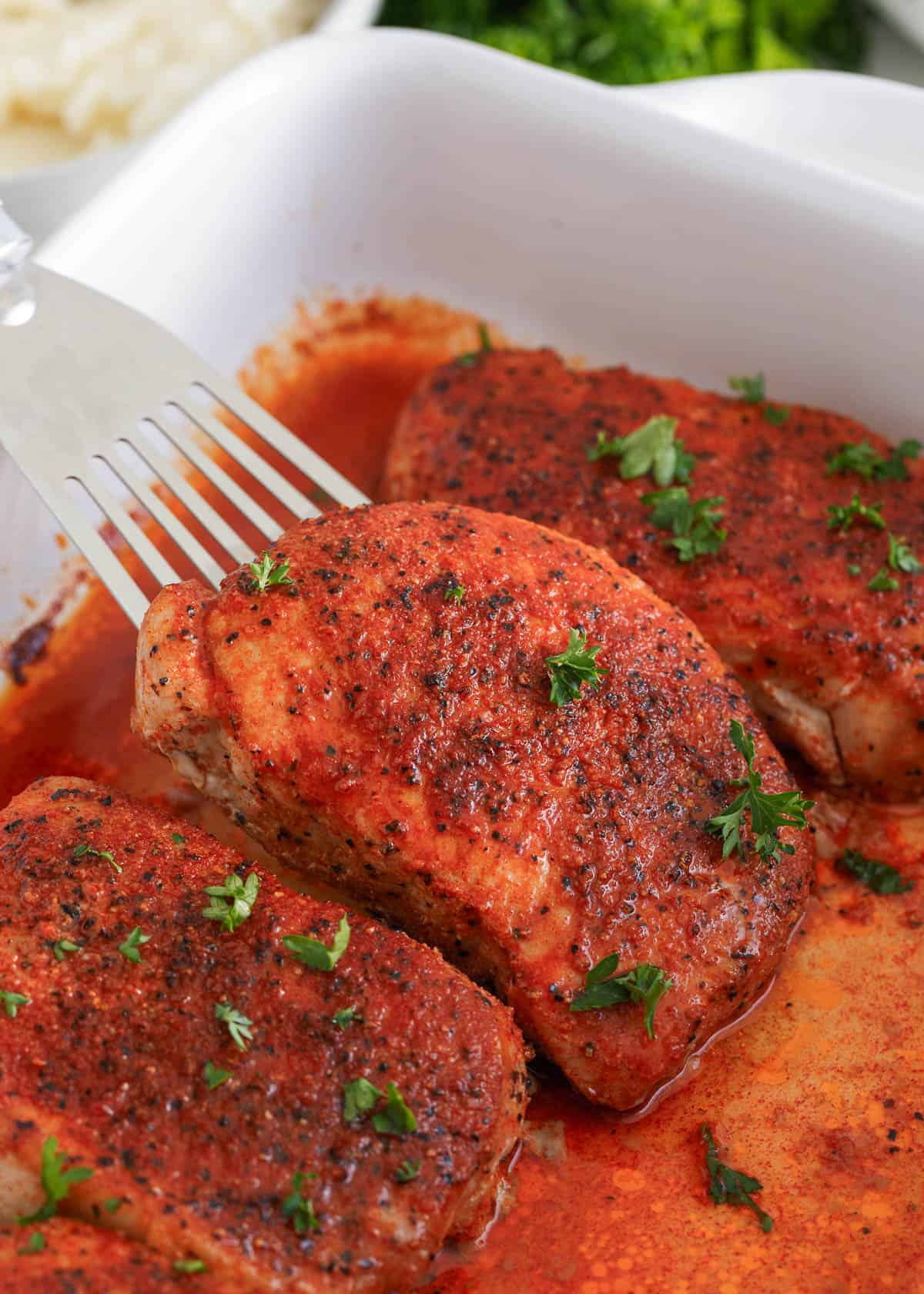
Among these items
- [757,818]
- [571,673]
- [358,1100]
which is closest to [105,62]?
[571,673]

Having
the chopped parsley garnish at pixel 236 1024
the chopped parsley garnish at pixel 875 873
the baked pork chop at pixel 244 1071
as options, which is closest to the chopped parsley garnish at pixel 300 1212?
the baked pork chop at pixel 244 1071

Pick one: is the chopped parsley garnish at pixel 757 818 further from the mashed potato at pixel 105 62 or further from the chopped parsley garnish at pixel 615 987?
the mashed potato at pixel 105 62

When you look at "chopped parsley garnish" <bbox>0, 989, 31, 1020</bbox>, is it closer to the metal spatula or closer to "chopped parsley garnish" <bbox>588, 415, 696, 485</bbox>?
the metal spatula

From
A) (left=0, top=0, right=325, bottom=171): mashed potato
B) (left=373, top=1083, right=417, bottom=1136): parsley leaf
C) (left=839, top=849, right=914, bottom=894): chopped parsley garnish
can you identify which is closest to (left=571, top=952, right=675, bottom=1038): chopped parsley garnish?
(left=373, top=1083, right=417, bottom=1136): parsley leaf

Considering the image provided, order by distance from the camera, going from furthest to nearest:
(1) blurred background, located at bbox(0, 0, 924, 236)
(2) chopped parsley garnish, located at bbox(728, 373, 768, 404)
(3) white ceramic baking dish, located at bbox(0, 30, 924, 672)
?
1. (1) blurred background, located at bbox(0, 0, 924, 236)
2. (2) chopped parsley garnish, located at bbox(728, 373, 768, 404)
3. (3) white ceramic baking dish, located at bbox(0, 30, 924, 672)

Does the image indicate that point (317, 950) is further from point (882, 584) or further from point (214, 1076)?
point (882, 584)

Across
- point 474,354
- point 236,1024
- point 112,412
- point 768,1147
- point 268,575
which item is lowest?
point 768,1147
